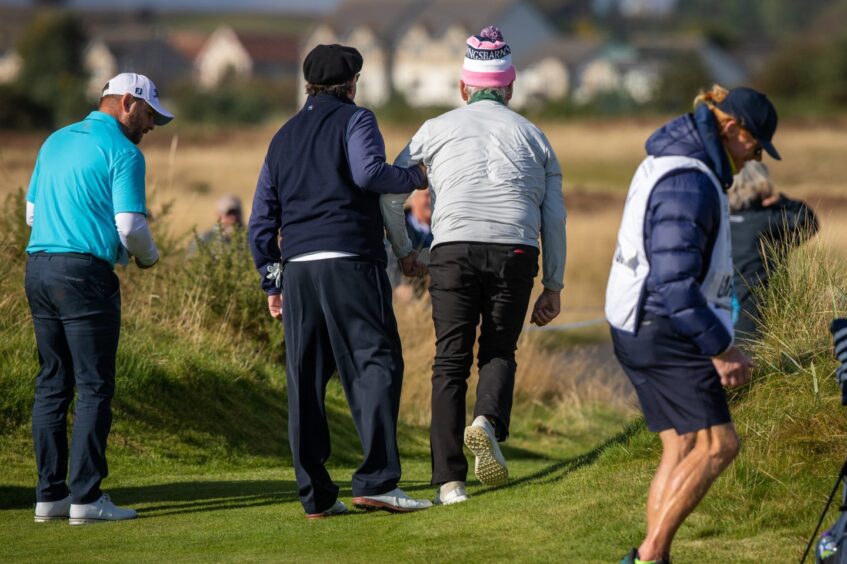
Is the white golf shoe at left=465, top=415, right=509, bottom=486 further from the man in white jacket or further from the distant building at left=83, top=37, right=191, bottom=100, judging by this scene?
the distant building at left=83, top=37, right=191, bottom=100

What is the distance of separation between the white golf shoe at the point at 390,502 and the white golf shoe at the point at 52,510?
160 centimetres

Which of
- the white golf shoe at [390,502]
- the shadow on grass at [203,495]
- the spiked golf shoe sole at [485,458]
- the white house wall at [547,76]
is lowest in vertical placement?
the shadow on grass at [203,495]

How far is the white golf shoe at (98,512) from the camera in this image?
766 cm

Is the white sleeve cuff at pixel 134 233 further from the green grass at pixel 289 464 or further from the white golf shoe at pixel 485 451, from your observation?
the white golf shoe at pixel 485 451

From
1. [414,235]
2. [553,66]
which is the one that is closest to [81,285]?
[414,235]

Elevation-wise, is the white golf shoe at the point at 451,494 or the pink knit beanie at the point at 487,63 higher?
the pink knit beanie at the point at 487,63

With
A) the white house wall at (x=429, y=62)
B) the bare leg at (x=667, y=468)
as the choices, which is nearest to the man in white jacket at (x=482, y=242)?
the bare leg at (x=667, y=468)

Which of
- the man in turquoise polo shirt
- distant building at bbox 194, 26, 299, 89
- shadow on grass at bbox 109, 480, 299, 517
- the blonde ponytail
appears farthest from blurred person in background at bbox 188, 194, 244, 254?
distant building at bbox 194, 26, 299, 89

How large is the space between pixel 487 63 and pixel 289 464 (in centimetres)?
381

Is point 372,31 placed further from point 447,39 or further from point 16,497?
point 16,497

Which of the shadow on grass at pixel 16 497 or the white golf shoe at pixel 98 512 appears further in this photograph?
the shadow on grass at pixel 16 497

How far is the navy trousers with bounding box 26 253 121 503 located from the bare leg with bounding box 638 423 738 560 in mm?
3228

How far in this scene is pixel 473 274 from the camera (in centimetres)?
756

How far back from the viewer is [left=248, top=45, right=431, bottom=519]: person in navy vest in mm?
7293
